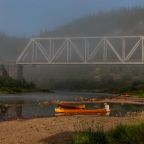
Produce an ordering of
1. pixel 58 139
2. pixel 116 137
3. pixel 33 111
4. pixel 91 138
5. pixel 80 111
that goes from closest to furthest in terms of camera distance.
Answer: pixel 91 138 → pixel 116 137 → pixel 58 139 → pixel 80 111 → pixel 33 111

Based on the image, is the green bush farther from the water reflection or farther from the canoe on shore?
the canoe on shore

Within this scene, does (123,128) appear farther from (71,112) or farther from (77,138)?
(71,112)

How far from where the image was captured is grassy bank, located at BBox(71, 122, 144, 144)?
822 inches

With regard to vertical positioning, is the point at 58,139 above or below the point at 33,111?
above

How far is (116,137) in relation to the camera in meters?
22.4

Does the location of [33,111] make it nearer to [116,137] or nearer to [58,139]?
[58,139]

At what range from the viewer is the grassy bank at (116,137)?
2089cm

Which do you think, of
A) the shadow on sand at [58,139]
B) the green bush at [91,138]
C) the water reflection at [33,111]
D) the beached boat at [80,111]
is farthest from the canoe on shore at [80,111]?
the green bush at [91,138]

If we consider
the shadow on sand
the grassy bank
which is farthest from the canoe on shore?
the grassy bank

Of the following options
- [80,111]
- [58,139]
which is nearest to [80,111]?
[80,111]

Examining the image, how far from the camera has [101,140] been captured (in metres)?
21.1

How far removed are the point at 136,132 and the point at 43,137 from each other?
25.7 ft

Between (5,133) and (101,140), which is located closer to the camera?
(101,140)

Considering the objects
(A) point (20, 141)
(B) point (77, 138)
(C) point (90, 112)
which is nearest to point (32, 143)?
(A) point (20, 141)
